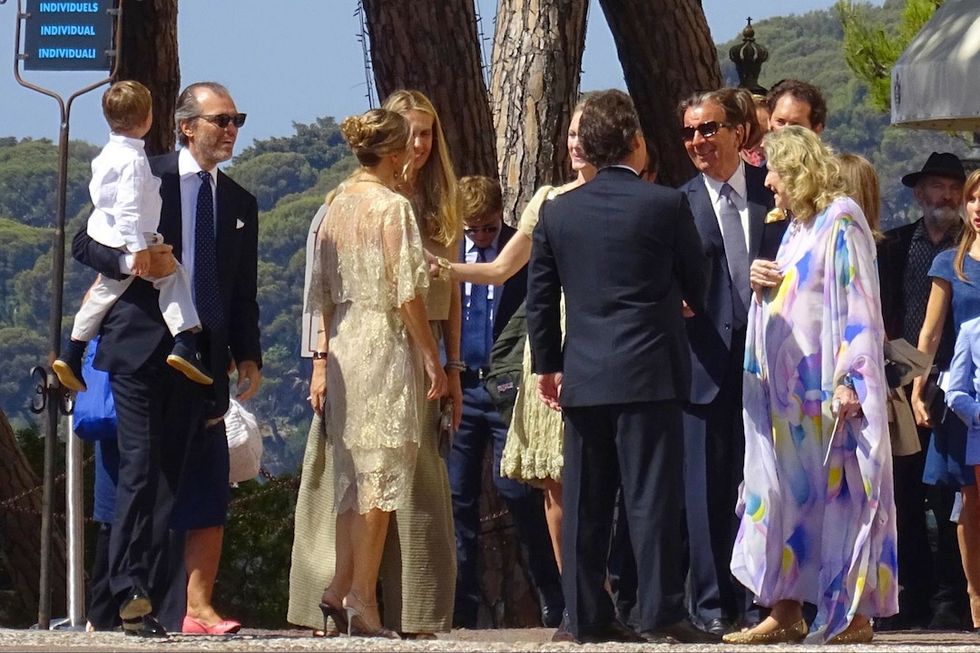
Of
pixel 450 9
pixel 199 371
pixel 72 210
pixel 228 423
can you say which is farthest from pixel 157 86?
pixel 72 210

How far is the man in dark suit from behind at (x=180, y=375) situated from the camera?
805 cm

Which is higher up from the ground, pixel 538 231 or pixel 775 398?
pixel 538 231

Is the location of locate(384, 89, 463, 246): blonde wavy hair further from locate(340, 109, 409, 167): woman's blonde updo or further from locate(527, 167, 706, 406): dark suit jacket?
locate(527, 167, 706, 406): dark suit jacket

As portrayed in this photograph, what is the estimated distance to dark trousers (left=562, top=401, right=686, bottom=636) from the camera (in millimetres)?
7578

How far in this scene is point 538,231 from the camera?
7.84 meters

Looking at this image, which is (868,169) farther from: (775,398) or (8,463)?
(8,463)

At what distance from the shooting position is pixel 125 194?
798cm

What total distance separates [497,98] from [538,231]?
5.24 m

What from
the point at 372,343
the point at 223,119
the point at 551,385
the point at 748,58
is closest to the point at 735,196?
the point at 551,385

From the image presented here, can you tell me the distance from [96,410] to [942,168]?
3658 millimetres

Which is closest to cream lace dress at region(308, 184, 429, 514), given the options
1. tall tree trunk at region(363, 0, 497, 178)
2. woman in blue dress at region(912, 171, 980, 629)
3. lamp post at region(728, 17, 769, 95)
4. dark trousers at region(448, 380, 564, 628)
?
dark trousers at region(448, 380, 564, 628)

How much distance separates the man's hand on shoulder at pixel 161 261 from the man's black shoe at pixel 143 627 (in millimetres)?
1196

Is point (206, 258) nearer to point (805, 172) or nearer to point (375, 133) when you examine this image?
point (375, 133)

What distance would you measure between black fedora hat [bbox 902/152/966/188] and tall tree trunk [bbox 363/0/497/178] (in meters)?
2.81
